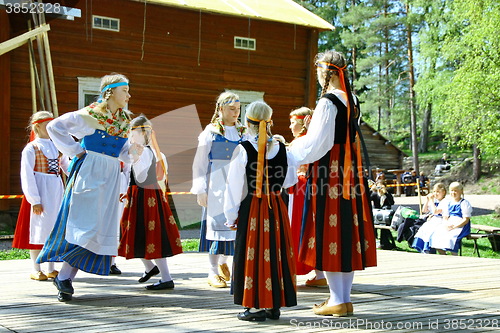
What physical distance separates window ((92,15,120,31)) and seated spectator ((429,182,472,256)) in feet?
26.7

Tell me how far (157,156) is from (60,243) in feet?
4.21

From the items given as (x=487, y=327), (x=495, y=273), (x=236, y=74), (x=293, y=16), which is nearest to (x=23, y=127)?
(x=236, y=74)

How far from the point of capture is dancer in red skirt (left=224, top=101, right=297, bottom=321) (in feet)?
11.9

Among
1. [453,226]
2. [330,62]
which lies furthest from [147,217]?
[453,226]

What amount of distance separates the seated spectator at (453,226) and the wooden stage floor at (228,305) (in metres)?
2.26

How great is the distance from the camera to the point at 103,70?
12883 mm

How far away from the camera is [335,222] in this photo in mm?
3797

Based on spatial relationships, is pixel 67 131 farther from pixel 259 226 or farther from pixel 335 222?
pixel 335 222

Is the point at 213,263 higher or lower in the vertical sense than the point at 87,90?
lower

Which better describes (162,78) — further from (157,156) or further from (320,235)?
(320,235)

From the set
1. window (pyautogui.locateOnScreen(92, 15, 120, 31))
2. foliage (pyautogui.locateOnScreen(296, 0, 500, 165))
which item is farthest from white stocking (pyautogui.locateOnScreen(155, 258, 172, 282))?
foliage (pyautogui.locateOnScreen(296, 0, 500, 165))

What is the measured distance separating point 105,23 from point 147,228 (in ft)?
29.7

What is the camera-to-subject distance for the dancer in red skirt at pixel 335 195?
3.76 m

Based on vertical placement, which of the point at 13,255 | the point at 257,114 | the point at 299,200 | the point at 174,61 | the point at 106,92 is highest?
the point at 174,61
